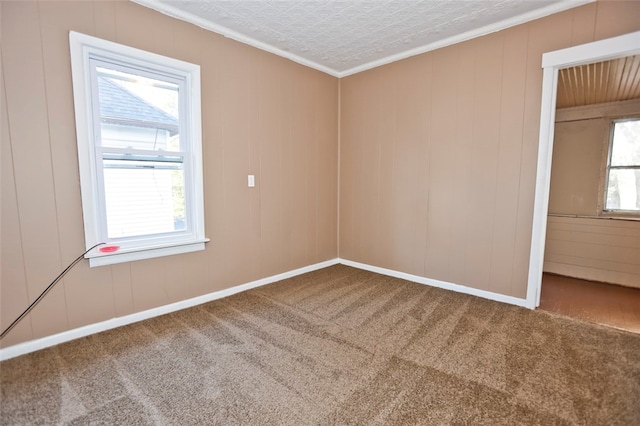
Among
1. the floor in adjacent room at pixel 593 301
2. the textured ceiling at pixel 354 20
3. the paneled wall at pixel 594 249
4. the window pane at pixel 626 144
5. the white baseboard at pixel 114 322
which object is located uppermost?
the textured ceiling at pixel 354 20

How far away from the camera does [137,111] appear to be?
2547 mm

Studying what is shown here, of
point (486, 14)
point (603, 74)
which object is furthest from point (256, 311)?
point (603, 74)

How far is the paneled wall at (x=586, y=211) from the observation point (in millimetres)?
3670

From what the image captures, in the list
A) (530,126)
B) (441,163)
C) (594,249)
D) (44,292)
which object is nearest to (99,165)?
(44,292)

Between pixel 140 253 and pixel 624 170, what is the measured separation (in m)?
5.76

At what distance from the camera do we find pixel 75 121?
220 centimetres

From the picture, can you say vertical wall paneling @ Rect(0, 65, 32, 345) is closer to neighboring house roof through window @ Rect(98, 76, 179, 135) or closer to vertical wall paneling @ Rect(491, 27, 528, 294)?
neighboring house roof through window @ Rect(98, 76, 179, 135)

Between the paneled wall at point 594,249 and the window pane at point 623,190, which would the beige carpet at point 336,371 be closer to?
the paneled wall at point 594,249

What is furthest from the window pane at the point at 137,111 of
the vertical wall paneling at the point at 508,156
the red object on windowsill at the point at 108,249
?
the vertical wall paneling at the point at 508,156

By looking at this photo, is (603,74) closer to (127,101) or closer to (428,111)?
(428,111)

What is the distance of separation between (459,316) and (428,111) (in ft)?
7.31

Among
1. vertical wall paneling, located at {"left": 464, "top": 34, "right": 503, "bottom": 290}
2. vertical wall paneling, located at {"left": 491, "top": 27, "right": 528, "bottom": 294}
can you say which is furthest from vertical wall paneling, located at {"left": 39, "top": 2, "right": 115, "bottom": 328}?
vertical wall paneling, located at {"left": 491, "top": 27, "right": 528, "bottom": 294}

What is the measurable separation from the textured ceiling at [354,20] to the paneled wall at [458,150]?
158 mm

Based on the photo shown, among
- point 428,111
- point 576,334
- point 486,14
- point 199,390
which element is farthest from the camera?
point 428,111
